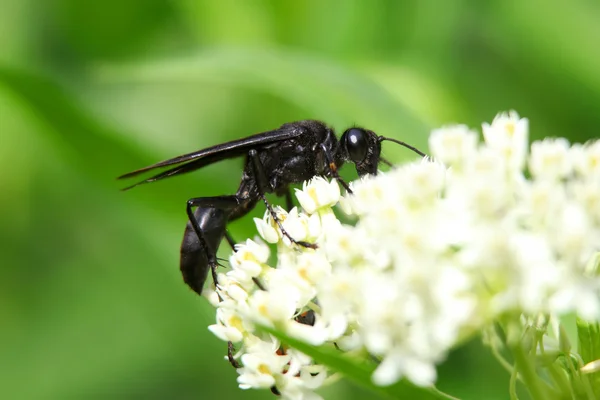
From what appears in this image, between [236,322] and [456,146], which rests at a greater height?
[456,146]

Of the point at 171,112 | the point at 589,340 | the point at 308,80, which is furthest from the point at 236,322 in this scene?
the point at 171,112

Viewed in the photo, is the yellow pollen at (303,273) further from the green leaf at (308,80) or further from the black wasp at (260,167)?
the green leaf at (308,80)

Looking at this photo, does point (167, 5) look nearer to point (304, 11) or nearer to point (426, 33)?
point (304, 11)

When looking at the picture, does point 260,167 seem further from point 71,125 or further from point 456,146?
point 456,146

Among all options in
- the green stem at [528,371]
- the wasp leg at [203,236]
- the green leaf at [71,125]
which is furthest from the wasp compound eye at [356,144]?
the green stem at [528,371]

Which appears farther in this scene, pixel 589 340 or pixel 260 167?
pixel 260 167
